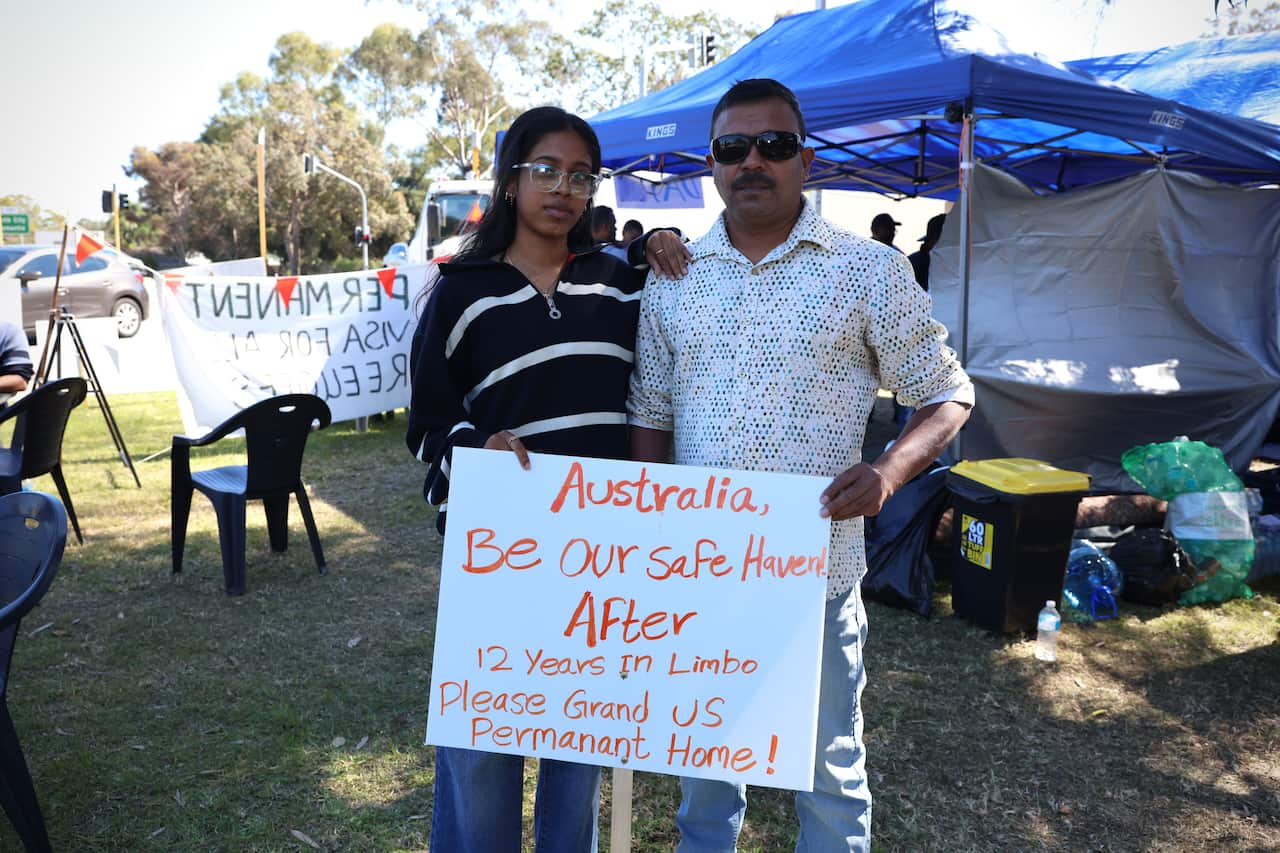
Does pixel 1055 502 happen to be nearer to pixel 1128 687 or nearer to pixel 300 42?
pixel 1128 687

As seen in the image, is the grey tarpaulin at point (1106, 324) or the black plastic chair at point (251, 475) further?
the grey tarpaulin at point (1106, 324)

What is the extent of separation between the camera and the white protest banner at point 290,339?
27.0ft

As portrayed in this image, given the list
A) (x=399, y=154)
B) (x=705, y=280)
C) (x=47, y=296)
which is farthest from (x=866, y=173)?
(x=399, y=154)

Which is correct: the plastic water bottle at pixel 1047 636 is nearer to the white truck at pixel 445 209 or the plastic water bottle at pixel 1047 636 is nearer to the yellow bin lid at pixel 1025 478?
the yellow bin lid at pixel 1025 478

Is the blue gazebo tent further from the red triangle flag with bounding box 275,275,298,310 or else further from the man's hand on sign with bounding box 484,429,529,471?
the man's hand on sign with bounding box 484,429,529,471

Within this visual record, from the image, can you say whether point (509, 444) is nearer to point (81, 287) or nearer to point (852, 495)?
point (852, 495)

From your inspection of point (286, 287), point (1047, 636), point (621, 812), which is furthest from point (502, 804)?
point (286, 287)

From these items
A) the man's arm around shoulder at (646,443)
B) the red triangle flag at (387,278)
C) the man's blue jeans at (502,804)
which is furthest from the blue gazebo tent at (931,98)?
the man's blue jeans at (502,804)

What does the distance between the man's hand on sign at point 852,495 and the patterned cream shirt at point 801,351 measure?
16 centimetres

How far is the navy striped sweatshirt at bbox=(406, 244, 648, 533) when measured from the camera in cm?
189

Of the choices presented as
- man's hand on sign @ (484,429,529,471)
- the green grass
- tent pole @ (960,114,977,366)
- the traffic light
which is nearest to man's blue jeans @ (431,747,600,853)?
man's hand on sign @ (484,429,529,471)

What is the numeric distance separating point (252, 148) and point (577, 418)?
160 ft

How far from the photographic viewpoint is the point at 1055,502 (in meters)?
4.54

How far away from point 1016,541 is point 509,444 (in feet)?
11.3
